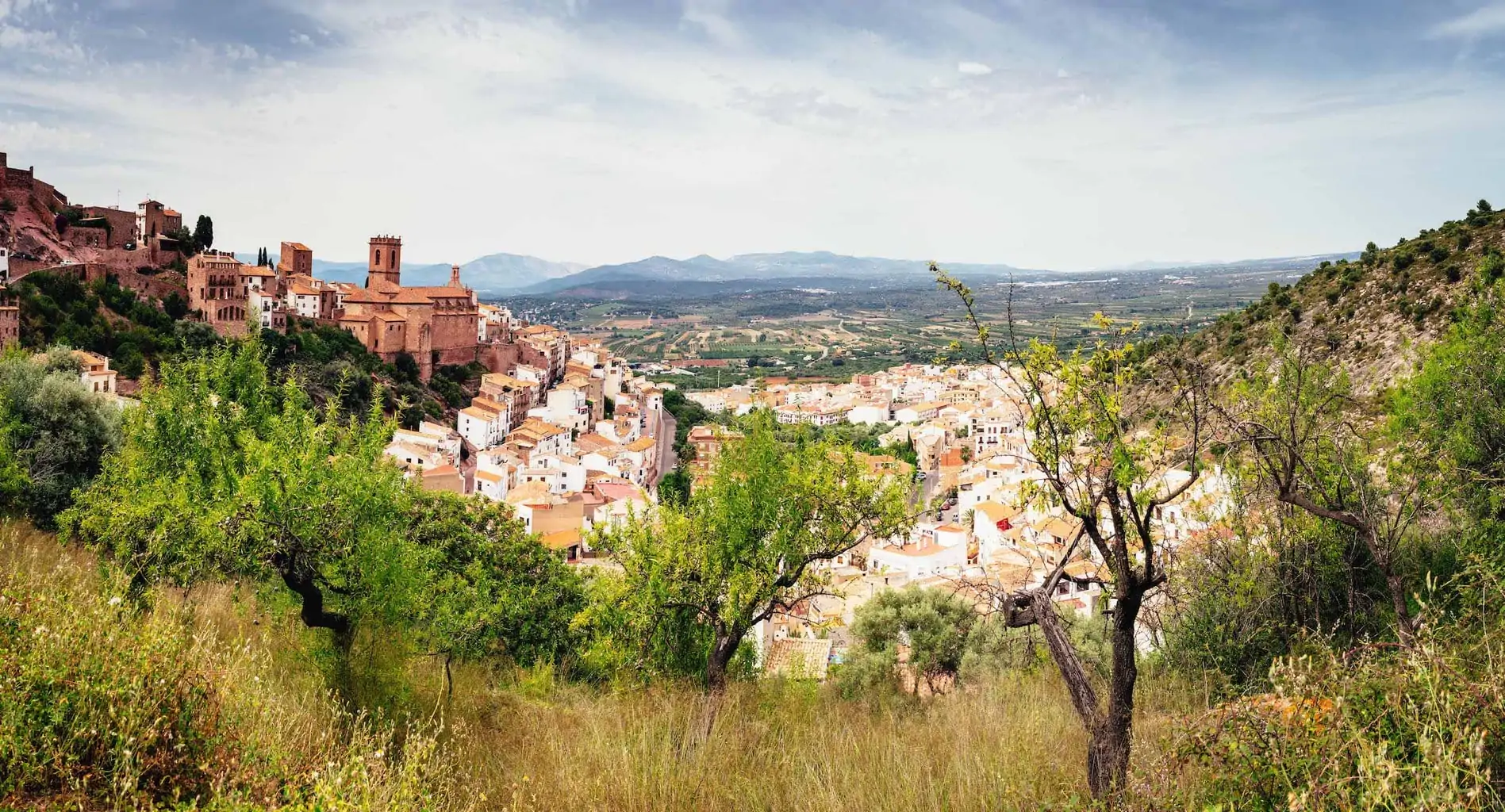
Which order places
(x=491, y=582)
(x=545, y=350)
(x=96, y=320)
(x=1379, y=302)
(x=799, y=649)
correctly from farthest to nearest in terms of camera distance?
(x=545, y=350), (x=96, y=320), (x=1379, y=302), (x=799, y=649), (x=491, y=582)

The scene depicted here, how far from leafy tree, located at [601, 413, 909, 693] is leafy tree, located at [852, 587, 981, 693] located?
564 cm

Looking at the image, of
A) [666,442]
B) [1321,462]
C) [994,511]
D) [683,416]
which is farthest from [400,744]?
[683,416]

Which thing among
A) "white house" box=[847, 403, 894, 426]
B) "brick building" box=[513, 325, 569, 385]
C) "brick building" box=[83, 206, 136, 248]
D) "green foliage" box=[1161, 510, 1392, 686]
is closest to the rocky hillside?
"green foliage" box=[1161, 510, 1392, 686]

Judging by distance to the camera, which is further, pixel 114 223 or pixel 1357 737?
pixel 114 223

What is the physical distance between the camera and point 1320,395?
869cm

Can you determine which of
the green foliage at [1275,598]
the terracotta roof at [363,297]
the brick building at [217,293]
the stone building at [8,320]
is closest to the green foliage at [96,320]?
the stone building at [8,320]

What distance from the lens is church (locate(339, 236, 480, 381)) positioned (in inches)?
1885

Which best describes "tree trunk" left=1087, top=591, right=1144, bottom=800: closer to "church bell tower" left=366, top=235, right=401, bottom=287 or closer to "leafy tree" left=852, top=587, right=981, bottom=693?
"leafy tree" left=852, top=587, right=981, bottom=693

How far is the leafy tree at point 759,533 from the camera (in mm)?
8281

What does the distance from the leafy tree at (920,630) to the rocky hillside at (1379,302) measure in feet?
41.1

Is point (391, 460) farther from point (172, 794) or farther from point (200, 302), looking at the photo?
point (200, 302)

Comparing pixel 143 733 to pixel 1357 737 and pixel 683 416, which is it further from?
pixel 683 416

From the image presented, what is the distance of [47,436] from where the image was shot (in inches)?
488

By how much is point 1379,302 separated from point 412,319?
44588mm
